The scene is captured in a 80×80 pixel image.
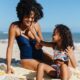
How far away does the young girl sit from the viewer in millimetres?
5000

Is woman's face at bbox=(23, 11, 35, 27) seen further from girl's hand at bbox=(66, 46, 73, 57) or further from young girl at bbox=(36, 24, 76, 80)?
girl's hand at bbox=(66, 46, 73, 57)

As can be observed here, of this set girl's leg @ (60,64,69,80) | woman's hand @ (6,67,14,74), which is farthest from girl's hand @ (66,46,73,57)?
woman's hand @ (6,67,14,74)

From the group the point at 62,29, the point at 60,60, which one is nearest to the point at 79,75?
the point at 60,60

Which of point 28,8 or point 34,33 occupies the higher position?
point 28,8

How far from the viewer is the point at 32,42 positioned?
18.7ft

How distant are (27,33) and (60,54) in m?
0.81

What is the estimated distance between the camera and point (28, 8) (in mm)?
5551

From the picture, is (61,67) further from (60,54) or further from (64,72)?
(60,54)

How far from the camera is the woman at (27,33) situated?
5543 mm

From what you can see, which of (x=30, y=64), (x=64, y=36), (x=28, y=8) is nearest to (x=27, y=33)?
(x=28, y=8)

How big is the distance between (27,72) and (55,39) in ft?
2.38

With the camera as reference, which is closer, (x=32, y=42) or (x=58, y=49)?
(x=58, y=49)

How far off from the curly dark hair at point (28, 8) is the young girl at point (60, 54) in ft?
1.64

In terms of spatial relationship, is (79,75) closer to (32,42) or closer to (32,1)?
(32,42)
